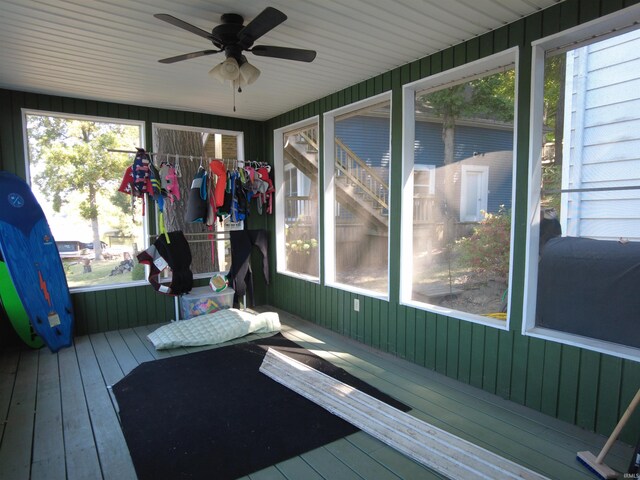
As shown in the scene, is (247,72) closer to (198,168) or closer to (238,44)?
(238,44)

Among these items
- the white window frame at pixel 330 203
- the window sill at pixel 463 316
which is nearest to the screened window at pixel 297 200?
the white window frame at pixel 330 203

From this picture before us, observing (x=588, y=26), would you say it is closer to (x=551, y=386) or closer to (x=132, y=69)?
(x=551, y=386)

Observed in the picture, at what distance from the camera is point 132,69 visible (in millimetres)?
3260

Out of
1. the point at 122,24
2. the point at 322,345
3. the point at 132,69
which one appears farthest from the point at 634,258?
the point at 132,69

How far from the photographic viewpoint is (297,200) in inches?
194

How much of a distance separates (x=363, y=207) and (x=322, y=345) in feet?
4.85

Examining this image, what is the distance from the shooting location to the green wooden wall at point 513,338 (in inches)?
87.2

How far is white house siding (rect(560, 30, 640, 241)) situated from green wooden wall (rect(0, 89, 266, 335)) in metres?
3.90

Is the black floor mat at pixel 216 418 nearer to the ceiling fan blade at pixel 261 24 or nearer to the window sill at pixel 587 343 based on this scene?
the window sill at pixel 587 343

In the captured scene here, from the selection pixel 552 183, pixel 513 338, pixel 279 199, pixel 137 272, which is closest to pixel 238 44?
pixel 552 183

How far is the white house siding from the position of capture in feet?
7.07

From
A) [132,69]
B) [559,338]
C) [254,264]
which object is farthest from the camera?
[254,264]

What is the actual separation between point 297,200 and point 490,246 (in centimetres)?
263

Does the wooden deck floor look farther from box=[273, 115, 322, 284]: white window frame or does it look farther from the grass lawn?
box=[273, 115, 322, 284]: white window frame
